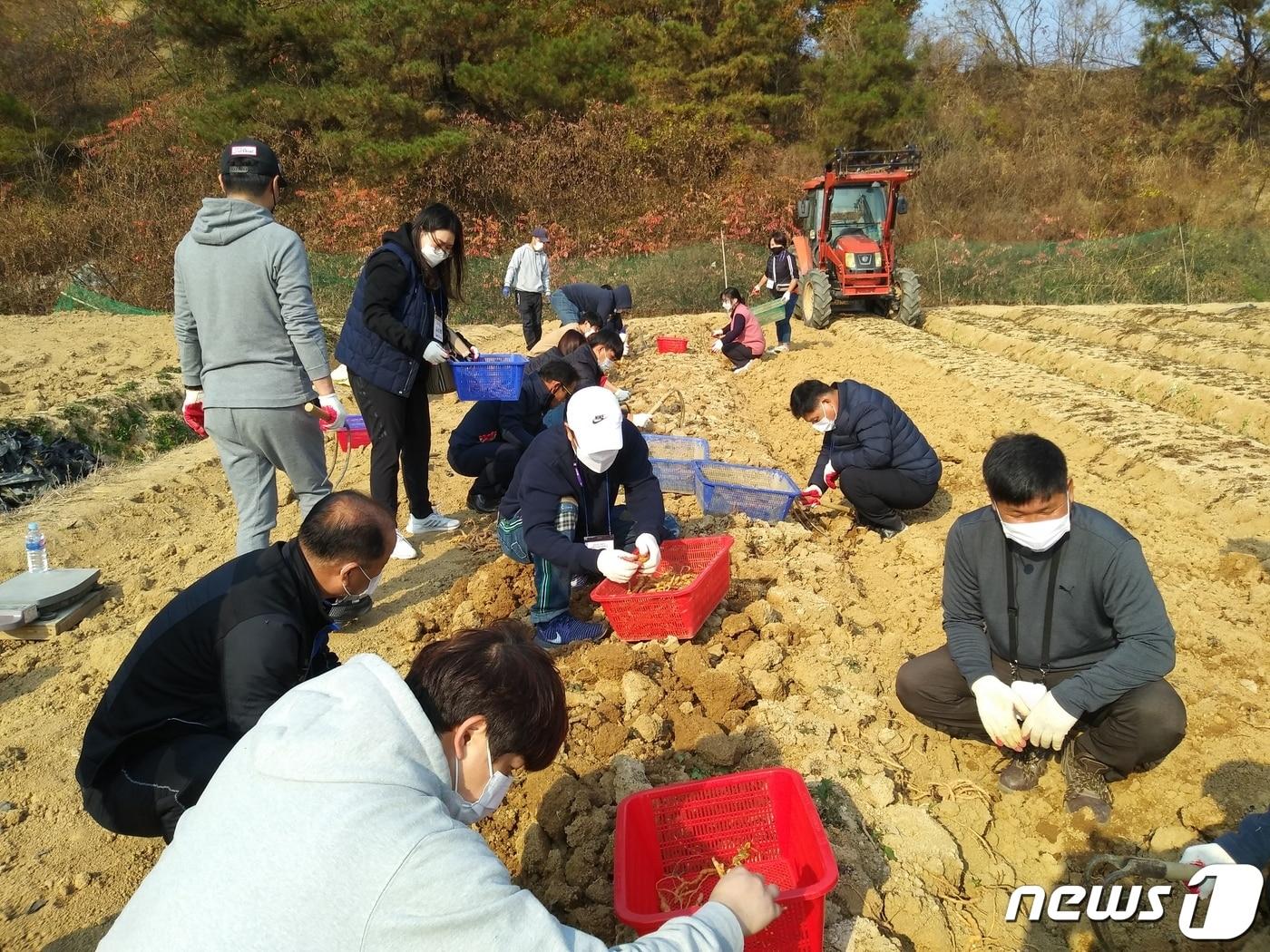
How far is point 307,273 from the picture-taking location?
3.52 m

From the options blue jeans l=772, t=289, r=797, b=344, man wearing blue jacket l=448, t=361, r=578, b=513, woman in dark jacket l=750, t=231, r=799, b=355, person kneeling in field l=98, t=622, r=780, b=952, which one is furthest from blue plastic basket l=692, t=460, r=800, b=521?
woman in dark jacket l=750, t=231, r=799, b=355

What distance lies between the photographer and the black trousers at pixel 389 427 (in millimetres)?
4215

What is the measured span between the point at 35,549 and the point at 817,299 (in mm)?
10278

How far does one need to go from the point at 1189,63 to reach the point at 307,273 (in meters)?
31.0

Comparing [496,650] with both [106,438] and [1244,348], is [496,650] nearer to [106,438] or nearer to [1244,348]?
[106,438]

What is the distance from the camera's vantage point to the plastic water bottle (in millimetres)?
4457

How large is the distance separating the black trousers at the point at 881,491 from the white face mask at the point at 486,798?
3.64 meters

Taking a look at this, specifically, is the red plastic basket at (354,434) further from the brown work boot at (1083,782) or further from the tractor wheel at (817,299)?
the tractor wheel at (817,299)

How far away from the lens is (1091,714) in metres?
2.75

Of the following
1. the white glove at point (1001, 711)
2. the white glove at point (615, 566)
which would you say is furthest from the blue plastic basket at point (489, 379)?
the white glove at point (1001, 711)

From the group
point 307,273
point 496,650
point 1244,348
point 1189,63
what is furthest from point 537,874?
point 1189,63

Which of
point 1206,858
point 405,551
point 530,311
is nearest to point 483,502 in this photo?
point 405,551

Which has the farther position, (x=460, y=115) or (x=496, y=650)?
(x=460, y=115)

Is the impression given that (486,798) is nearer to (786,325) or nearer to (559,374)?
(559,374)
